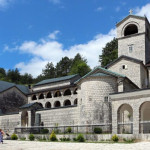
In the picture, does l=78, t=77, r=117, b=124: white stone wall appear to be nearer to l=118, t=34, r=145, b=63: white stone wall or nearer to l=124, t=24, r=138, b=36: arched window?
l=118, t=34, r=145, b=63: white stone wall

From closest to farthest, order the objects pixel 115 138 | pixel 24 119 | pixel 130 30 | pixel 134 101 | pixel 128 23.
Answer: pixel 115 138, pixel 134 101, pixel 128 23, pixel 24 119, pixel 130 30

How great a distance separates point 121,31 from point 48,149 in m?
20.3

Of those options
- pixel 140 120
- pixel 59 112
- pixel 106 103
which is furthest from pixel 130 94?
pixel 59 112

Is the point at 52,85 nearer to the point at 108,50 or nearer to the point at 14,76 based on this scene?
the point at 108,50

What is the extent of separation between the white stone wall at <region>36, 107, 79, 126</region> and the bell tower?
939cm

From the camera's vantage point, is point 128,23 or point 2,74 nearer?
point 128,23

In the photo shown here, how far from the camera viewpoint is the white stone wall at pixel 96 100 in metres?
21.5

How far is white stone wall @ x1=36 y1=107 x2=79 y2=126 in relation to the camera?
82.0 feet

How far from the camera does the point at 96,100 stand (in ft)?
72.2

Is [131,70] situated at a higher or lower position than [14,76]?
lower

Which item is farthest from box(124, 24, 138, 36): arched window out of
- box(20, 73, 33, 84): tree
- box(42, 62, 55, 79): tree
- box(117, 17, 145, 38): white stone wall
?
box(20, 73, 33, 84): tree

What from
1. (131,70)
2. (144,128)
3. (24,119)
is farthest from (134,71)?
(24,119)

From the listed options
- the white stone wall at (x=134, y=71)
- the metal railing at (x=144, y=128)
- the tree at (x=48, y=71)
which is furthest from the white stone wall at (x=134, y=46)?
the tree at (x=48, y=71)

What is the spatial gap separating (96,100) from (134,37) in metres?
10.5
